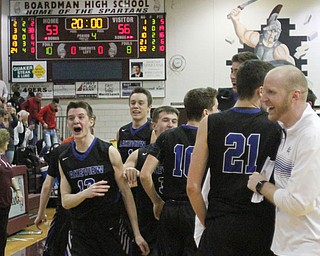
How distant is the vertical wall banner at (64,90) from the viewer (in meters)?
16.3

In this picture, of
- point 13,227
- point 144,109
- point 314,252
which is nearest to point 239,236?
point 314,252

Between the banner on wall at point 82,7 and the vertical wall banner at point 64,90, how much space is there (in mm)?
2043

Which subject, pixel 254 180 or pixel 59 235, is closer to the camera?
pixel 254 180

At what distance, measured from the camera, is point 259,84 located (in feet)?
10.6

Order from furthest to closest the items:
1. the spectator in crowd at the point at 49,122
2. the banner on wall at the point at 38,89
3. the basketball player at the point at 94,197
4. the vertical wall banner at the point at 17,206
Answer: the banner on wall at the point at 38,89
the spectator in crowd at the point at 49,122
the vertical wall banner at the point at 17,206
the basketball player at the point at 94,197

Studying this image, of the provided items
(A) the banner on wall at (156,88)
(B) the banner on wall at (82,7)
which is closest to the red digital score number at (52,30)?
(B) the banner on wall at (82,7)

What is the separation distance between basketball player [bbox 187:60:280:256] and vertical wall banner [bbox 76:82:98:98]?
13167mm

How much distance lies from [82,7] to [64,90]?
2416 millimetres

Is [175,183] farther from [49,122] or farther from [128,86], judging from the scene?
[128,86]

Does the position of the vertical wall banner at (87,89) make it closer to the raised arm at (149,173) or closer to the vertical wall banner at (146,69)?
the vertical wall banner at (146,69)

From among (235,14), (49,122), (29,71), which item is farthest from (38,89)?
(235,14)

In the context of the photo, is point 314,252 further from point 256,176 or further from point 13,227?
point 13,227

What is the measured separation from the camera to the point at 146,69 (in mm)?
15945

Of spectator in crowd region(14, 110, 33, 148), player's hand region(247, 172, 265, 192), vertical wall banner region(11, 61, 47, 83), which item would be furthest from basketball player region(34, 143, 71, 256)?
vertical wall banner region(11, 61, 47, 83)
